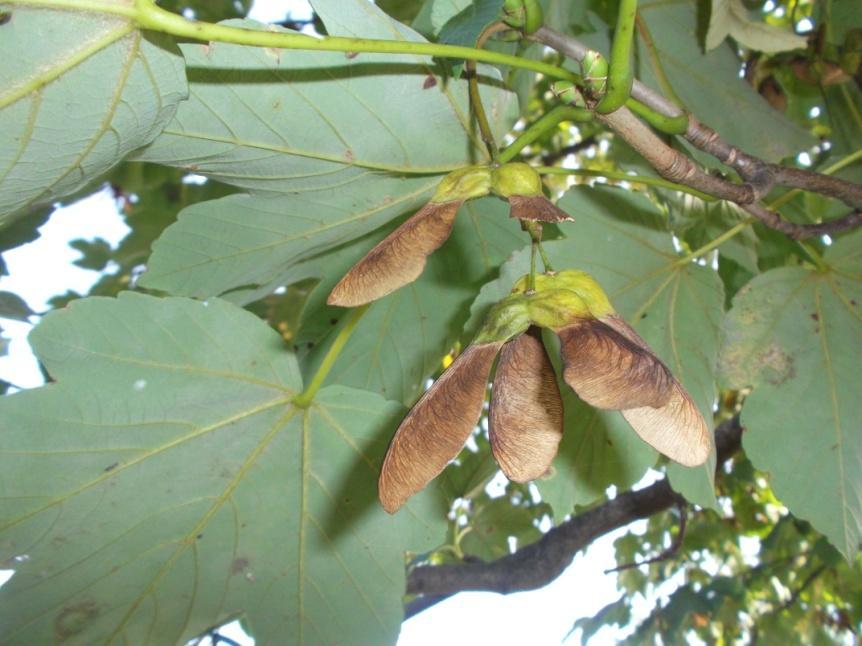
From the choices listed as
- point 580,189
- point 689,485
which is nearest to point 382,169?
point 580,189

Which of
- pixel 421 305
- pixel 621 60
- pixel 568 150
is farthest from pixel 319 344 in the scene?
pixel 568 150

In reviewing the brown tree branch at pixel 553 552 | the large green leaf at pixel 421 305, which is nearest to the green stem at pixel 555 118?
A: the large green leaf at pixel 421 305

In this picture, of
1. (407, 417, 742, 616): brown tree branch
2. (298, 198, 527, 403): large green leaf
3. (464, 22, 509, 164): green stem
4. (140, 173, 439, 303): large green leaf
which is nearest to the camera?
(464, 22, 509, 164): green stem

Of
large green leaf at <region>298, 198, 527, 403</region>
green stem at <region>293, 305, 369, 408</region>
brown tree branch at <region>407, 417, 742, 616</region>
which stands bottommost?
brown tree branch at <region>407, 417, 742, 616</region>

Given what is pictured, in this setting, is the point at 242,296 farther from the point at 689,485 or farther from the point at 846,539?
the point at 846,539

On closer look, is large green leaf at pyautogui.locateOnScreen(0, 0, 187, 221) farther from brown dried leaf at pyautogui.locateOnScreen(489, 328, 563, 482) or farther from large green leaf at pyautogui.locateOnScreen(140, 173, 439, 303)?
brown dried leaf at pyautogui.locateOnScreen(489, 328, 563, 482)

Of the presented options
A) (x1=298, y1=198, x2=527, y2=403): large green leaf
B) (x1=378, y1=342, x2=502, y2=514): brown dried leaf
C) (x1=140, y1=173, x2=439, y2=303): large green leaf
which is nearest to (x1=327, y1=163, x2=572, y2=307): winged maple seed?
(x1=378, y1=342, x2=502, y2=514): brown dried leaf
